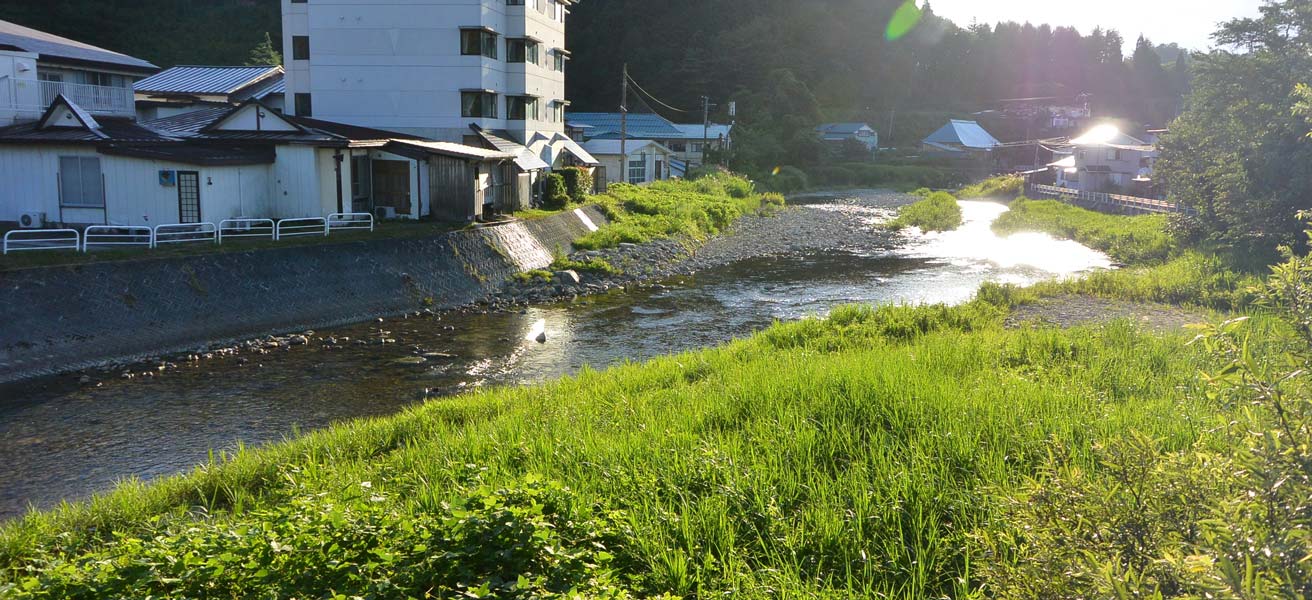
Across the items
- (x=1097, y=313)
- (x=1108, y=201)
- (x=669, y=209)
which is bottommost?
(x=1097, y=313)

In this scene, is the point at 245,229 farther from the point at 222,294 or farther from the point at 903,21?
the point at 903,21

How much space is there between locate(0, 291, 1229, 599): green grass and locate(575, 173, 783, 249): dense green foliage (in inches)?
715

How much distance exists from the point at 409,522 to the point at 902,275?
21.7 m

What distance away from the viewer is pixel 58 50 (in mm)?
23750

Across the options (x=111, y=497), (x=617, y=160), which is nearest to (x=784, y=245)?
(x=617, y=160)

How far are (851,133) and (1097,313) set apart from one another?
66.8m

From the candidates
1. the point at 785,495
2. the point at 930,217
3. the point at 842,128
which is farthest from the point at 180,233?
the point at 842,128

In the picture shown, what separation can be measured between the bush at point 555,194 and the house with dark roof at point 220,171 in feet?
10.0

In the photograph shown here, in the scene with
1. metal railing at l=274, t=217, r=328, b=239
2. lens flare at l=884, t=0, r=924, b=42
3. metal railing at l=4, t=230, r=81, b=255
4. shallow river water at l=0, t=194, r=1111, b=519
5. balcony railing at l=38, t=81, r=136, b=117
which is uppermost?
lens flare at l=884, t=0, r=924, b=42

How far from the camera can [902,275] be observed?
25.2 m

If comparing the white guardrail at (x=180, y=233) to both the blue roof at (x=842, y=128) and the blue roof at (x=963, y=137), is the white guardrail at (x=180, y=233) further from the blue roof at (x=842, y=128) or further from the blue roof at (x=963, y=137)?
the blue roof at (x=963, y=137)

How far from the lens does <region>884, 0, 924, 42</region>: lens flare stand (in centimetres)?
10306

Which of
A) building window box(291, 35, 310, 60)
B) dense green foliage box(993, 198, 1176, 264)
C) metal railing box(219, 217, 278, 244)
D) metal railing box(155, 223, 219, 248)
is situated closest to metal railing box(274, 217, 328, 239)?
metal railing box(219, 217, 278, 244)

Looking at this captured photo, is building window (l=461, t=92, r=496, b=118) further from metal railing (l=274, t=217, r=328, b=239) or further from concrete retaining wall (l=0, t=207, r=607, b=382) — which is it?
metal railing (l=274, t=217, r=328, b=239)
